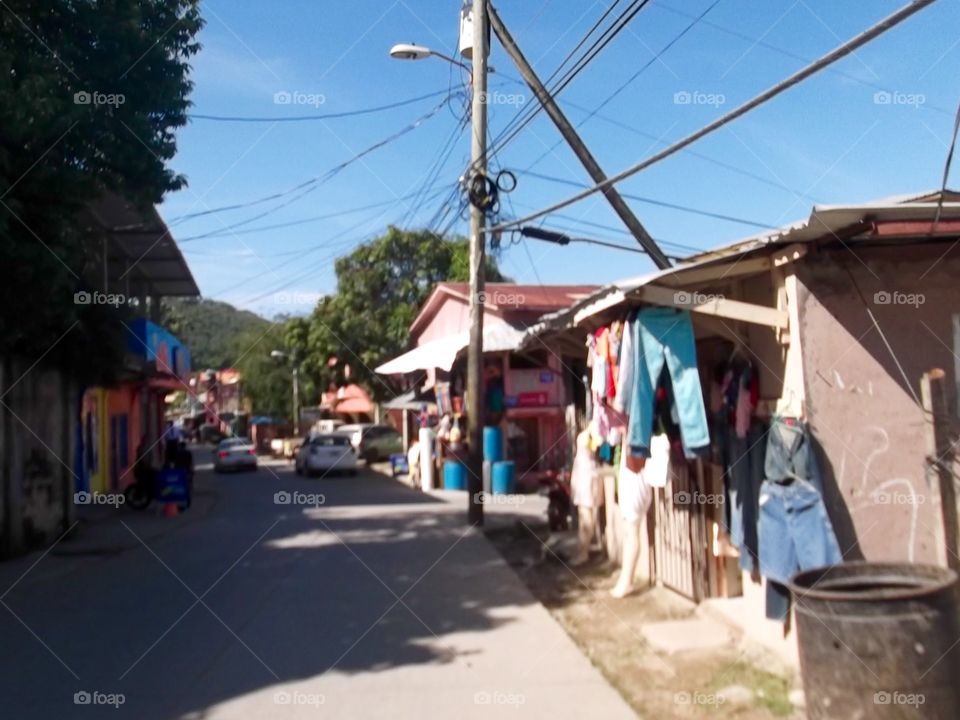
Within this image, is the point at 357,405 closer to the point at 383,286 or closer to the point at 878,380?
the point at 383,286

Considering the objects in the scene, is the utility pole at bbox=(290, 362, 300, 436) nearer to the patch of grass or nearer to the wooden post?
the patch of grass

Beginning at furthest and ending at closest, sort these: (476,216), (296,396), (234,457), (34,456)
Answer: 1. (296,396)
2. (234,457)
3. (476,216)
4. (34,456)

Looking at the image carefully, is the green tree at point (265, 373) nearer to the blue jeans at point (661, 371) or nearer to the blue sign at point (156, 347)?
the blue sign at point (156, 347)

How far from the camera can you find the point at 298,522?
61.8 ft

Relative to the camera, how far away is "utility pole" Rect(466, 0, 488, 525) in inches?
613

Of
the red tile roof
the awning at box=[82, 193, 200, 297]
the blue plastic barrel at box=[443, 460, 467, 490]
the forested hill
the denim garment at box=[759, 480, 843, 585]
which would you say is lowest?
the blue plastic barrel at box=[443, 460, 467, 490]

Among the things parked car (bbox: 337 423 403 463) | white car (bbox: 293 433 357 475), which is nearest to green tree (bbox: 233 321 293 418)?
parked car (bbox: 337 423 403 463)

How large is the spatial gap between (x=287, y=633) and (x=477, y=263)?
831 cm

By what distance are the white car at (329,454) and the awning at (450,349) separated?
1062 cm

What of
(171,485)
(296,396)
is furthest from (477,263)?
(296,396)

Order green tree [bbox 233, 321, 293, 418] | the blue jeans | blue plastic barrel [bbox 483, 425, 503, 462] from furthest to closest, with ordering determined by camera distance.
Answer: green tree [bbox 233, 321, 293, 418], blue plastic barrel [bbox 483, 425, 503, 462], the blue jeans

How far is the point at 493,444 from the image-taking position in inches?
883

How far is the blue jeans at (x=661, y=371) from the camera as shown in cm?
775

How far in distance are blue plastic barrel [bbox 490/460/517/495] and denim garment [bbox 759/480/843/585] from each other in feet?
49.1
